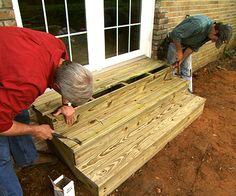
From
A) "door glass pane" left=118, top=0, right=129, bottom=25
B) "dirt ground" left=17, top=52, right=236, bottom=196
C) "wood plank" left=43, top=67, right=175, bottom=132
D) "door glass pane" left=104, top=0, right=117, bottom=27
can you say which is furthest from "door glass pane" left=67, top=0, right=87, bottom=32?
"dirt ground" left=17, top=52, right=236, bottom=196

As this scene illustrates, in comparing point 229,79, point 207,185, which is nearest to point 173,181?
point 207,185

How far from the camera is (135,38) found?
3.30 meters

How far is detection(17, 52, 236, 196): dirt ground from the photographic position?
83.0 inches

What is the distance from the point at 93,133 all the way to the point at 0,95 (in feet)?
3.28

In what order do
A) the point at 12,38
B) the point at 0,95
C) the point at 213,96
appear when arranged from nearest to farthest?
the point at 0,95
the point at 12,38
the point at 213,96

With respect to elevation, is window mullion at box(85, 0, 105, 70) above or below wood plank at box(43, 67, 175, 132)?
above

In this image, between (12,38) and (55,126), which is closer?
(12,38)

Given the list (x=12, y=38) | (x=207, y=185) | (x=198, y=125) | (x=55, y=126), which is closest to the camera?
(x=12, y=38)

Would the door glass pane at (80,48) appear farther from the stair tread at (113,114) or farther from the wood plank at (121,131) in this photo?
the wood plank at (121,131)

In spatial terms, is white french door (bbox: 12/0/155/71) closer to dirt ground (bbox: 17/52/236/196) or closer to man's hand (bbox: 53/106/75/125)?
man's hand (bbox: 53/106/75/125)

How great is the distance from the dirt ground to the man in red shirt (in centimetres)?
58

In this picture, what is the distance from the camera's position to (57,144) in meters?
2.10

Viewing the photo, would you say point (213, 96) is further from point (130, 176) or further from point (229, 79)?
point (130, 176)

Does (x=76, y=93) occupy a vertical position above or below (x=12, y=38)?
below
